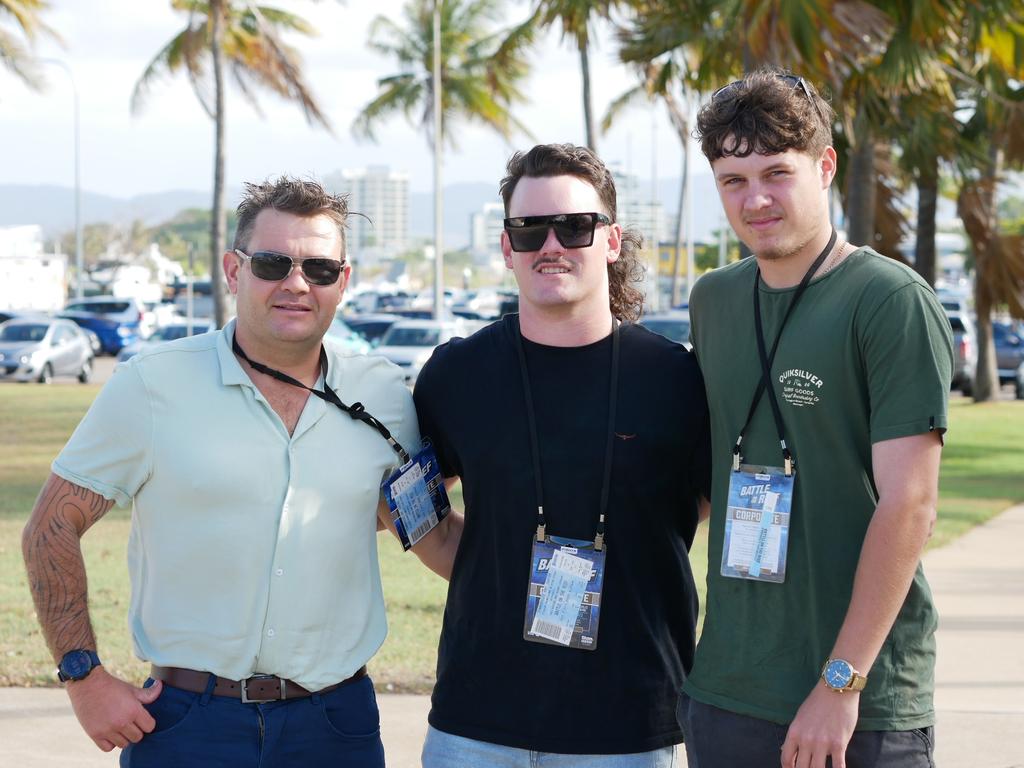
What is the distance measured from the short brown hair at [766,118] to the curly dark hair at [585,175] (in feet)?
1.76

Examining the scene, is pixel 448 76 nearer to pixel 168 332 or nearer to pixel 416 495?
pixel 168 332

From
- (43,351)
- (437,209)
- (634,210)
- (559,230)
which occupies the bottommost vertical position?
(43,351)

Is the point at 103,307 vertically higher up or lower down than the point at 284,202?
lower down

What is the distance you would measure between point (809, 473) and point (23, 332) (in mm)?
30344

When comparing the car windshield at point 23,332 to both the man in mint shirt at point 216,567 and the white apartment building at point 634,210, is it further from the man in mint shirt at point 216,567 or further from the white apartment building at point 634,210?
the man in mint shirt at point 216,567

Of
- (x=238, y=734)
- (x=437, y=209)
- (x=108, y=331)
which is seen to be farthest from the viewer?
(x=108, y=331)

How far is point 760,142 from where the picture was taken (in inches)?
117

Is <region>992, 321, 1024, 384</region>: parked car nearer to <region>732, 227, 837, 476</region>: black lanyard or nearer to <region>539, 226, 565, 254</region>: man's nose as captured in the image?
<region>539, 226, 565, 254</region>: man's nose

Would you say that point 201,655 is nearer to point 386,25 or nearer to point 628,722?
point 628,722

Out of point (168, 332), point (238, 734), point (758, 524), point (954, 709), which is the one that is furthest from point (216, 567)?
point (168, 332)

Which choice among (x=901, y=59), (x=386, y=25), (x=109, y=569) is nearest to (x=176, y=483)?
(x=109, y=569)

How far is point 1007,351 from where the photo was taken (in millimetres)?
32000

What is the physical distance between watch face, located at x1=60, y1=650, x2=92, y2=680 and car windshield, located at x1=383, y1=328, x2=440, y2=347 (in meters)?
25.4

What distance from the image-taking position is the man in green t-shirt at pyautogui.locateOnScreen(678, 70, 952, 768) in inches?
108
